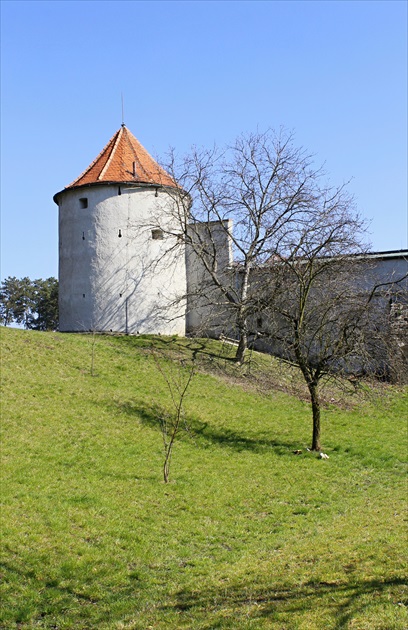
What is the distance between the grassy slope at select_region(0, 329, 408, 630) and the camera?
6.79 m

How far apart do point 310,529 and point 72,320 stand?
2122 cm

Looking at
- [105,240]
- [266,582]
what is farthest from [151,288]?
[266,582]

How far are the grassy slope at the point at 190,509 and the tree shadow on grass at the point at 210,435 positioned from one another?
7 centimetres

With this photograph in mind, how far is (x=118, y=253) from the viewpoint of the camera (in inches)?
1143

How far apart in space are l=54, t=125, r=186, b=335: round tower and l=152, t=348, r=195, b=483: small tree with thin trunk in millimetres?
4104

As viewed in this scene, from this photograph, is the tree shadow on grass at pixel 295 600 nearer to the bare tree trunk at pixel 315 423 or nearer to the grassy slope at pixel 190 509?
the grassy slope at pixel 190 509

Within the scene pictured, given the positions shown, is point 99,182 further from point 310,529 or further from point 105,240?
point 310,529

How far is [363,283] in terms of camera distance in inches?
1151

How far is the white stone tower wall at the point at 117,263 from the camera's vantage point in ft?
95.2

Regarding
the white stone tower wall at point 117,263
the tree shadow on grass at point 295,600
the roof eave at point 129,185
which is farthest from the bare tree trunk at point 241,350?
the tree shadow on grass at point 295,600

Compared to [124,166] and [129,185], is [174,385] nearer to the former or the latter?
[129,185]

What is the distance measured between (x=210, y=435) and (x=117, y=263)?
1383 cm

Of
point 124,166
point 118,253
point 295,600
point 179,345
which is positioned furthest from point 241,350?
point 295,600

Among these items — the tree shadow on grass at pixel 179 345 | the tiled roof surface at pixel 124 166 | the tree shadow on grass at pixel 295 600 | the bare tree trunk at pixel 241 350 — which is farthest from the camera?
the tiled roof surface at pixel 124 166
